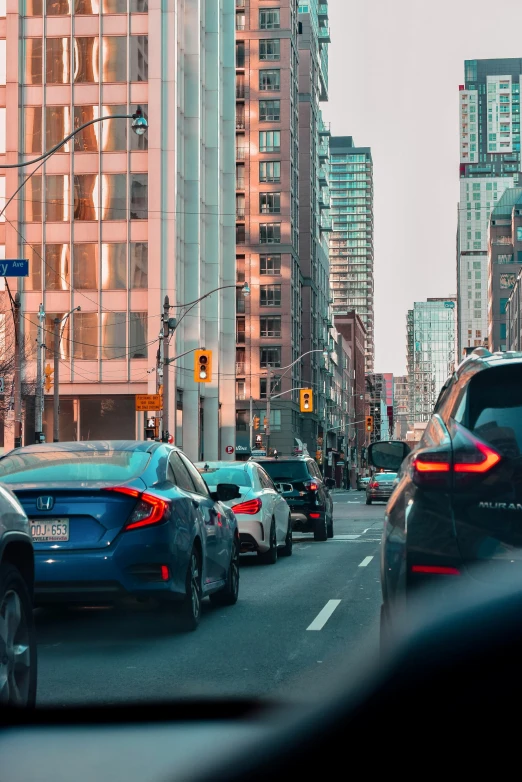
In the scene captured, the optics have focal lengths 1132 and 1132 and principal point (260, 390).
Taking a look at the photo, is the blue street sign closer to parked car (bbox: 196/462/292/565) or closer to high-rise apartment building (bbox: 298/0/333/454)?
parked car (bbox: 196/462/292/565)

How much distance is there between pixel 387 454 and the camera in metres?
7.76

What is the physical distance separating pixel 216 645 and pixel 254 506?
25.0ft

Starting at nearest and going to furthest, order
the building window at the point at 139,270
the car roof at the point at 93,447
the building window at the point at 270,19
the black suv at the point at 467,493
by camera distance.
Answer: the black suv at the point at 467,493
the car roof at the point at 93,447
the building window at the point at 139,270
the building window at the point at 270,19

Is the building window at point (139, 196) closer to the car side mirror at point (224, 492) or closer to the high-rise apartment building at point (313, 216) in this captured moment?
the car side mirror at point (224, 492)

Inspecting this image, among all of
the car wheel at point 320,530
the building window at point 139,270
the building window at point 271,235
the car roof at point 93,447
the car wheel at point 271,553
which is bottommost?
the car wheel at point 320,530

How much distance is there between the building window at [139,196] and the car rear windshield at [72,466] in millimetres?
50764

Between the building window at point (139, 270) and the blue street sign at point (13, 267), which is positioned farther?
the building window at point (139, 270)

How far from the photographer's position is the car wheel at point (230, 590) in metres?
11.7

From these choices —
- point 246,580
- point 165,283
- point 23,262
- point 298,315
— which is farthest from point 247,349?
point 246,580

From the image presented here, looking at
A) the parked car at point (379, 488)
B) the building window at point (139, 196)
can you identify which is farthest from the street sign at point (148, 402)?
the building window at point (139, 196)

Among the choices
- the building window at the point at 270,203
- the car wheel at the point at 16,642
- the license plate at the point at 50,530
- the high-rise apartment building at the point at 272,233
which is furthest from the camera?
the building window at the point at 270,203

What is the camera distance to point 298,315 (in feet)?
356

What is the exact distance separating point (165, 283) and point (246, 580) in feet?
150

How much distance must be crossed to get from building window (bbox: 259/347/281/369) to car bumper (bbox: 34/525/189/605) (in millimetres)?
91344
